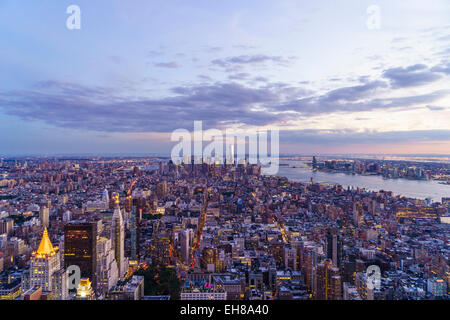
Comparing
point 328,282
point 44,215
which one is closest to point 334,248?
point 328,282

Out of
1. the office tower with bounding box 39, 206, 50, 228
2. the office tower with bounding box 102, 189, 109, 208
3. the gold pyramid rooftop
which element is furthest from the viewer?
the office tower with bounding box 102, 189, 109, 208

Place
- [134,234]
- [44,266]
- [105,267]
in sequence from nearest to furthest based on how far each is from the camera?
[44,266] < [105,267] < [134,234]

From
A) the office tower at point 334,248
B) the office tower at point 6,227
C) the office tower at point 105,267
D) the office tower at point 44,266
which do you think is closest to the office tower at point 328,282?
the office tower at point 334,248

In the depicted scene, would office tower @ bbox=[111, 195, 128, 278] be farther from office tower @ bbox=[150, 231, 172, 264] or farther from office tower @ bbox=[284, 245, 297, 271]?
office tower @ bbox=[284, 245, 297, 271]

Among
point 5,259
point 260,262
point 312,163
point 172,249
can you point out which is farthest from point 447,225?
point 5,259

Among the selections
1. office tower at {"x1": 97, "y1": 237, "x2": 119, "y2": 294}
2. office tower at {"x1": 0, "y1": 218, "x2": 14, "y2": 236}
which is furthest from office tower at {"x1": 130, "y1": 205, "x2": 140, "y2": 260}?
office tower at {"x1": 0, "y1": 218, "x2": 14, "y2": 236}

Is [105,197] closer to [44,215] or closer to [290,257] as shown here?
[44,215]
